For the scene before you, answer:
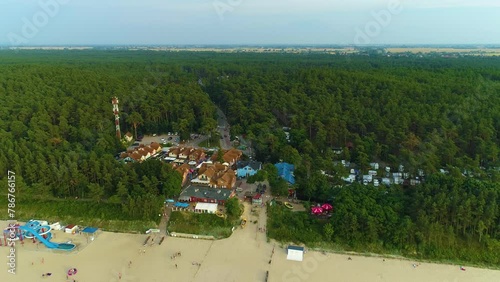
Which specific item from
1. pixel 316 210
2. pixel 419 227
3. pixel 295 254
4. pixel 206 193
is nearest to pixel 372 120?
pixel 316 210

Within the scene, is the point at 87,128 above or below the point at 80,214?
above

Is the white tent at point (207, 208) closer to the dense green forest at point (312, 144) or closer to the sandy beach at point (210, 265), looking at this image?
the dense green forest at point (312, 144)

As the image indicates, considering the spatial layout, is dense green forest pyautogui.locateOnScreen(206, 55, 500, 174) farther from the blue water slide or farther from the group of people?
the blue water slide

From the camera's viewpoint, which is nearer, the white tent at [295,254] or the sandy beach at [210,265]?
the sandy beach at [210,265]

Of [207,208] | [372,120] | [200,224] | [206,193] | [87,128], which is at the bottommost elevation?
[200,224]

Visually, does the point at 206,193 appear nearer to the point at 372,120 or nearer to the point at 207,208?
the point at 207,208

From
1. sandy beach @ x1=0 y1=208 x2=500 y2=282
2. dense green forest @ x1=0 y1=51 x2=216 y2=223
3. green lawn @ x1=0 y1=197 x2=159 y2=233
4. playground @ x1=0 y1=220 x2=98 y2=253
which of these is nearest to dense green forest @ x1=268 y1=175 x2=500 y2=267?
sandy beach @ x1=0 y1=208 x2=500 y2=282

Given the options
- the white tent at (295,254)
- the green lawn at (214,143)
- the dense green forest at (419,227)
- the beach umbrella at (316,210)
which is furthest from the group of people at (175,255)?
the green lawn at (214,143)
